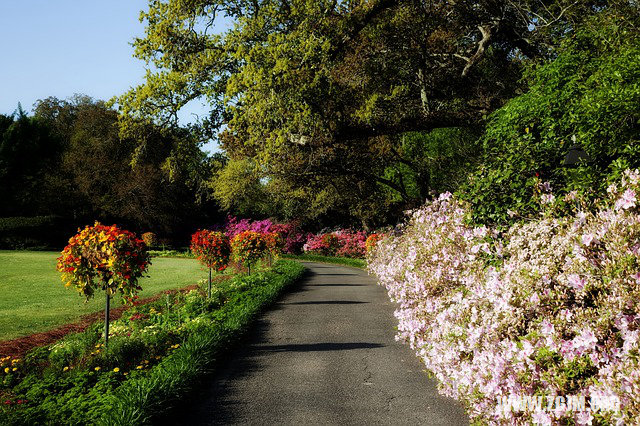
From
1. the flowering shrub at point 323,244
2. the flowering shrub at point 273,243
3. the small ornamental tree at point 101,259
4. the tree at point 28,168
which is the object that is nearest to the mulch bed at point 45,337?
the small ornamental tree at point 101,259

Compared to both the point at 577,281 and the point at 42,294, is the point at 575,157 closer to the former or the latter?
the point at 577,281

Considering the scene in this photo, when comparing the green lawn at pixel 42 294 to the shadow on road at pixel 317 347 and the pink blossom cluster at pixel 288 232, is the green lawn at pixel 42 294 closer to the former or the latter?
the shadow on road at pixel 317 347

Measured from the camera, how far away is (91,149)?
37.5 m

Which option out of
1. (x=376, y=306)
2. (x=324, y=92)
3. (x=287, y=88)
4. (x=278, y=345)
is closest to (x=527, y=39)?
(x=324, y=92)

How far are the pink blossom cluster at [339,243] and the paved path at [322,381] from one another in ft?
64.7

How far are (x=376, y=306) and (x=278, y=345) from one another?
4.34m

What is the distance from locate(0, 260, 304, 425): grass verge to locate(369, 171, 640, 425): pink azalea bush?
328cm

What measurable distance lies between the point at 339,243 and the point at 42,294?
65.7ft

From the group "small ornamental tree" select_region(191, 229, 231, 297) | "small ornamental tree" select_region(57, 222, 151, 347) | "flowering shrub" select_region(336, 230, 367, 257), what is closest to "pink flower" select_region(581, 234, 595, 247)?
"small ornamental tree" select_region(57, 222, 151, 347)

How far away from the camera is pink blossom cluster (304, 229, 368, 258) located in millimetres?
29781

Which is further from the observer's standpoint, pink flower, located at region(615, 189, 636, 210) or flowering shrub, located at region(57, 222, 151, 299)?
flowering shrub, located at region(57, 222, 151, 299)

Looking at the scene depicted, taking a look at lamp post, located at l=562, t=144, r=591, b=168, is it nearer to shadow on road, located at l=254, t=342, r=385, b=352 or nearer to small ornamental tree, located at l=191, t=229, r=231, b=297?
shadow on road, located at l=254, t=342, r=385, b=352

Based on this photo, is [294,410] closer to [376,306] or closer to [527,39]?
[376,306]

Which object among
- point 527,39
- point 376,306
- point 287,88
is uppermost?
point 527,39
